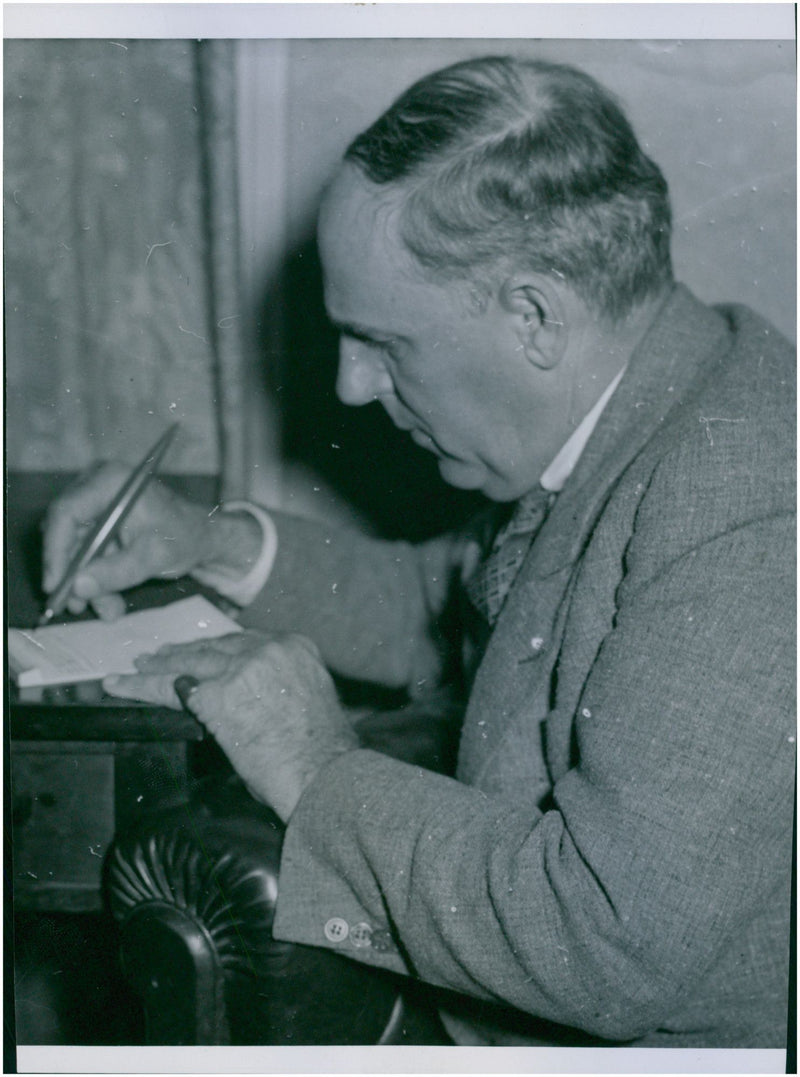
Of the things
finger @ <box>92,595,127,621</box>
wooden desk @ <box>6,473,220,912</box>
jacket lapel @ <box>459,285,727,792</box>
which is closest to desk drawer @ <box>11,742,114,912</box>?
wooden desk @ <box>6,473,220,912</box>

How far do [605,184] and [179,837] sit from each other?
70 centimetres

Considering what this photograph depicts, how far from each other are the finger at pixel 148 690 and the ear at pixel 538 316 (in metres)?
0.46

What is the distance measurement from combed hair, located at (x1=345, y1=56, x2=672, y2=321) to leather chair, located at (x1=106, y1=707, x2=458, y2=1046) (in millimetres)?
545

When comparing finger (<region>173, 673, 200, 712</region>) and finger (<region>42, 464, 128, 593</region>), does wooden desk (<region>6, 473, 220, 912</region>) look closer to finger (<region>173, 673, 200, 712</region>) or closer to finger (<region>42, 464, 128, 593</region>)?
finger (<region>173, 673, 200, 712</region>)

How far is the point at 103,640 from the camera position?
1.00 metres

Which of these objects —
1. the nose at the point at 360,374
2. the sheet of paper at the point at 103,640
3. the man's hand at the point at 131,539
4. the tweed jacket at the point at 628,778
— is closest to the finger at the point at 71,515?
the man's hand at the point at 131,539

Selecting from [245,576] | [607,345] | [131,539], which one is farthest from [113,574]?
[607,345]

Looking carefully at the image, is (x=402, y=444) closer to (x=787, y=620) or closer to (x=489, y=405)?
(x=489, y=405)

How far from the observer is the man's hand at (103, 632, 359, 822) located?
0.87 meters

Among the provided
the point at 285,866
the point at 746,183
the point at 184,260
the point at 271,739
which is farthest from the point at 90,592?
the point at 746,183

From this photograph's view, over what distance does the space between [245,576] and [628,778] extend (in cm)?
68

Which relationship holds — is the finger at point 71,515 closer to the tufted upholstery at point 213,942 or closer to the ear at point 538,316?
the tufted upholstery at point 213,942

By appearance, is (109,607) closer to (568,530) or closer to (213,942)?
(213,942)

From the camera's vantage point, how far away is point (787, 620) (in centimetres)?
69
